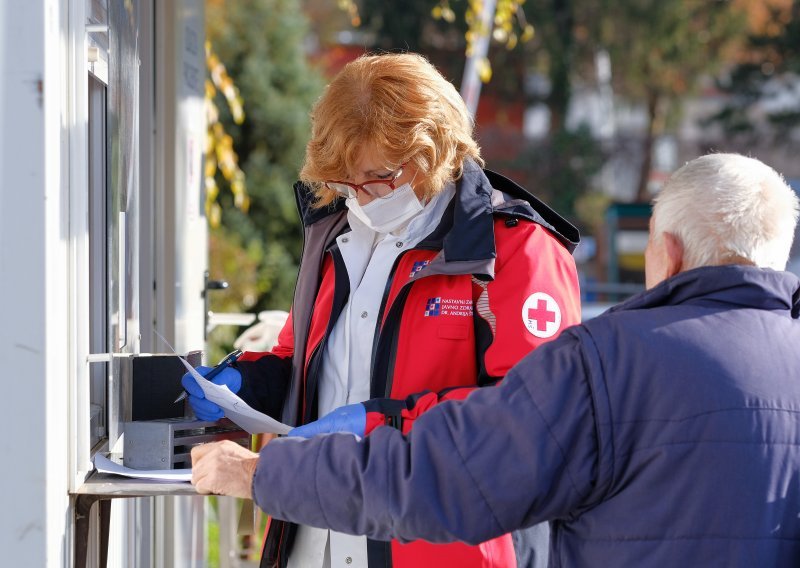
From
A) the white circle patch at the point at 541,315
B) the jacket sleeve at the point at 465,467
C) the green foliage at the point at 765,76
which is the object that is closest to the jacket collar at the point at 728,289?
the jacket sleeve at the point at 465,467

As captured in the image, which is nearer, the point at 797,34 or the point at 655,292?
the point at 655,292

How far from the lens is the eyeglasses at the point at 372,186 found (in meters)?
2.03

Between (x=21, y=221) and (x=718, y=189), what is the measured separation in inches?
41.3

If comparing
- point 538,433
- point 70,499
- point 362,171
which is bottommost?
point 70,499

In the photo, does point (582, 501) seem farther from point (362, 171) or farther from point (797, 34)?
point (797, 34)

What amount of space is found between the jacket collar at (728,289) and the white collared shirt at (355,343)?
69 cm

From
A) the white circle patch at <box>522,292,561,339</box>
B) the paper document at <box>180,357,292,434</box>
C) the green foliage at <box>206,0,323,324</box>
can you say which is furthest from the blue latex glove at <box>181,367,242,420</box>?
the green foliage at <box>206,0,323,324</box>

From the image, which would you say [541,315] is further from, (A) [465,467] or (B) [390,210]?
(A) [465,467]

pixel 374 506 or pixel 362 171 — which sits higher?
pixel 362 171

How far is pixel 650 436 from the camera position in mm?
1352

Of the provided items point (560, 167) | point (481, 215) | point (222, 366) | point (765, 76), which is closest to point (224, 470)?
point (222, 366)

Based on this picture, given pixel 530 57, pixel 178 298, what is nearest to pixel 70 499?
pixel 178 298

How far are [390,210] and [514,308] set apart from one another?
367 mm

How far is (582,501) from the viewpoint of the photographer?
4.64 feet
